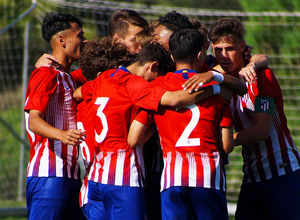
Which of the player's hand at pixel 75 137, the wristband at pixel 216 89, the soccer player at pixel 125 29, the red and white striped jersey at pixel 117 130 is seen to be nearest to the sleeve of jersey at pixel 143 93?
the red and white striped jersey at pixel 117 130

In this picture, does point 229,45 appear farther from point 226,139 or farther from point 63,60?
point 63,60

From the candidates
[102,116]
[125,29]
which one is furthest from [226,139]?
[125,29]

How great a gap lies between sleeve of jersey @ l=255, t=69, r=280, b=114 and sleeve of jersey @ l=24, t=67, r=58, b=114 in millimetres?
1775

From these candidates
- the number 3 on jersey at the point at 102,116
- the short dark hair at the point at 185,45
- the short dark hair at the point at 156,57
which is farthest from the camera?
the short dark hair at the point at 156,57

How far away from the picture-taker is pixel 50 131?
2910mm

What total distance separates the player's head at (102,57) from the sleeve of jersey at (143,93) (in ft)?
1.59

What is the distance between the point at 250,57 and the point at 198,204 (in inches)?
60.8

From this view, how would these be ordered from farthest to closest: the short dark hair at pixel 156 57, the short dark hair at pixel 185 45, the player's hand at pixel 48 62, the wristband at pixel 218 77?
the player's hand at pixel 48 62 → the short dark hair at pixel 156 57 → the short dark hair at pixel 185 45 → the wristband at pixel 218 77

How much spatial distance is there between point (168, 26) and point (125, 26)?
681 mm

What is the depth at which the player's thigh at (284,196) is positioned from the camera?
10.1 ft

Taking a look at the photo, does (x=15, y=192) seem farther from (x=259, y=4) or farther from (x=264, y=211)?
(x=259, y=4)

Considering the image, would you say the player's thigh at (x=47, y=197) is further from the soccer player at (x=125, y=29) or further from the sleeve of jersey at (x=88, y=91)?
the soccer player at (x=125, y=29)

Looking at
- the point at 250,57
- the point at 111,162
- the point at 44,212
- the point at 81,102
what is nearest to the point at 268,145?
the point at 250,57

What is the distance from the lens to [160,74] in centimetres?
311
